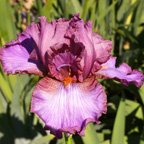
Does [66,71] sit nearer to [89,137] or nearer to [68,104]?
[68,104]

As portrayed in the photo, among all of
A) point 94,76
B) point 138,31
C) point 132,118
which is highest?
point 94,76

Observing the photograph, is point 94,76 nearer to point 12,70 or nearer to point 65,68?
point 65,68

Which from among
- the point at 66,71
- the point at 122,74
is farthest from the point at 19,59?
the point at 122,74

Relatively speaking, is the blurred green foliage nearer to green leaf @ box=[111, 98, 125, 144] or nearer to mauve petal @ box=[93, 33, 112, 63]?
green leaf @ box=[111, 98, 125, 144]

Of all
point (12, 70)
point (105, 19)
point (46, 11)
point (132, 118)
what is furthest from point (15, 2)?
point (12, 70)

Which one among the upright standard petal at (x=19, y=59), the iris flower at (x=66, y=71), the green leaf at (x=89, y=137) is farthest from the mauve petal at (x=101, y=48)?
the green leaf at (x=89, y=137)

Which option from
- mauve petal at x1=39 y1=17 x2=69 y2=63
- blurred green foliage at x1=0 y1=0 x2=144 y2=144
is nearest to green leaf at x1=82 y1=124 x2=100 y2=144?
blurred green foliage at x1=0 y1=0 x2=144 y2=144

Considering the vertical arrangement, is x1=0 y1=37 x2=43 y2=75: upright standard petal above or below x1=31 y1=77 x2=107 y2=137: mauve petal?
above
